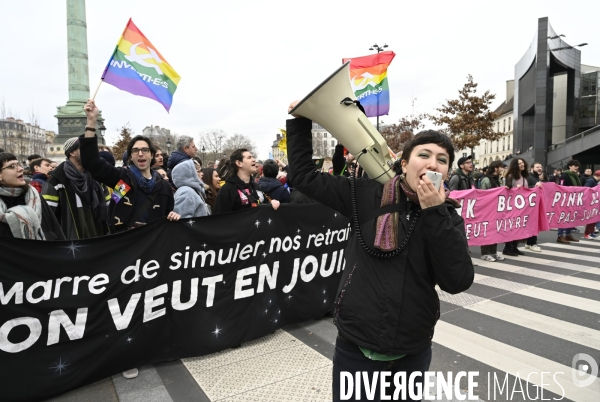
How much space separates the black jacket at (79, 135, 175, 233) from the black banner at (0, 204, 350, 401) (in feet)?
1.62

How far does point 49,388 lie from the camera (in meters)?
2.86

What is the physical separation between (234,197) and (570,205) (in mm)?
8537

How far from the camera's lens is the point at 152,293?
10.7 ft

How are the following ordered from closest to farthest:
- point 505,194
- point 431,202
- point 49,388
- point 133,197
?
1. point 431,202
2. point 49,388
3. point 133,197
4. point 505,194

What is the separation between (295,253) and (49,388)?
2.34m

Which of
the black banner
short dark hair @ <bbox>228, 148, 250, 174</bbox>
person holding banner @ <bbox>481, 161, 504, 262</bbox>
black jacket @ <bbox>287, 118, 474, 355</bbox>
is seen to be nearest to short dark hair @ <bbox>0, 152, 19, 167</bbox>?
the black banner

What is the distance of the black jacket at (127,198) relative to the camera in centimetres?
345

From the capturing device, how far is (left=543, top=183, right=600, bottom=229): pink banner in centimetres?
862

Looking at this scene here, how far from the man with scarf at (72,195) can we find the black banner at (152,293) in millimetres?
1216

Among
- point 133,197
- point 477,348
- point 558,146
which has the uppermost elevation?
point 558,146

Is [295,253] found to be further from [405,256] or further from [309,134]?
[405,256]

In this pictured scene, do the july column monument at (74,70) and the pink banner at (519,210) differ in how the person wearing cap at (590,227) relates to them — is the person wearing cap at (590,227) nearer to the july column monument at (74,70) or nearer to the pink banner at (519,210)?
the pink banner at (519,210)

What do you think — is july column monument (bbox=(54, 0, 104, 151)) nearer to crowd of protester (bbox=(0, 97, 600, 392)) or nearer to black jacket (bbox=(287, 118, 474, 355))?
crowd of protester (bbox=(0, 97, 600, 392))

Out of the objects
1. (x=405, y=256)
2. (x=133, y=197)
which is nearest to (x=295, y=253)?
(x=133, y=197)
